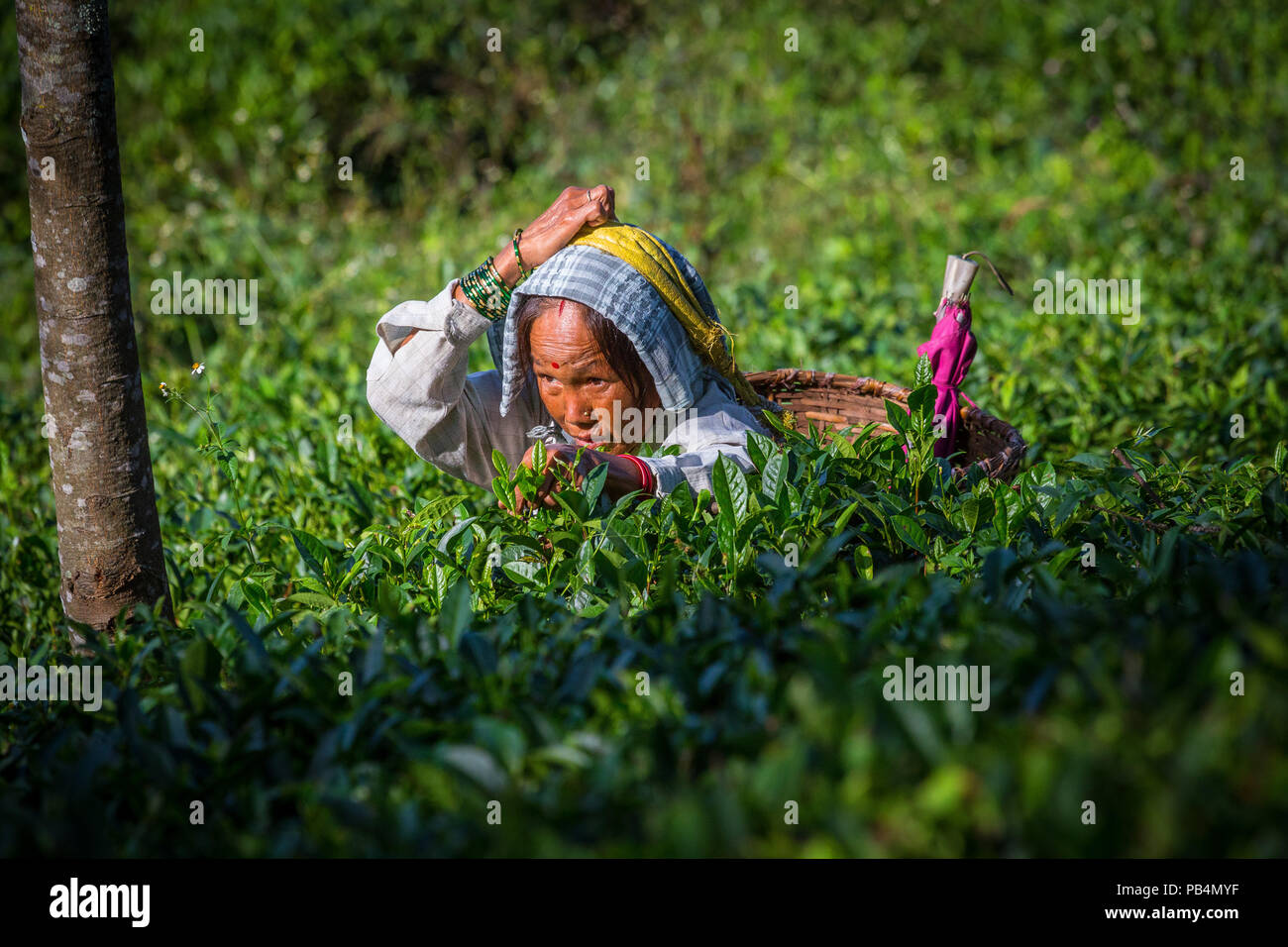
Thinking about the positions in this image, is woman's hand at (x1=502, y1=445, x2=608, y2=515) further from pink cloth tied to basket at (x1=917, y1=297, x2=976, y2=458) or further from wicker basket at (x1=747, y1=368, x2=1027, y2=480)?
pink cloth tied to basket at (x1=917, y1=297, x2=976, y2=458)

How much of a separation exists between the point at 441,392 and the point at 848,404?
3.81ft

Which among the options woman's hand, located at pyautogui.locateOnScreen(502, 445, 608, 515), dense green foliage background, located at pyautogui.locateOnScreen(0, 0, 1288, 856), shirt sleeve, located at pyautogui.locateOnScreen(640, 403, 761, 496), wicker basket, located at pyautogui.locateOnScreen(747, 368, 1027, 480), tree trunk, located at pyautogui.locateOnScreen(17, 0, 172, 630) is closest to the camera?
dense green foliage background, located at pyautogui.locateOnScreen(0, 0, 1288, 856)

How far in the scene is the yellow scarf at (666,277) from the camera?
2.66 meters

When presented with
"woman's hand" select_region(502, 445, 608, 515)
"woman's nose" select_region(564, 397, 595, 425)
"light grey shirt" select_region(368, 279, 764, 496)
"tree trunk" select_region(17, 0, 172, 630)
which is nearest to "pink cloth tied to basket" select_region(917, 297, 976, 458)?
"light grey shirt" select_region(368, 279, 764, 496)

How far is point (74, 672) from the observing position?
2020 millimetres

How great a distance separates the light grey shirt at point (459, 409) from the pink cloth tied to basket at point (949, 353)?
19.0 inches

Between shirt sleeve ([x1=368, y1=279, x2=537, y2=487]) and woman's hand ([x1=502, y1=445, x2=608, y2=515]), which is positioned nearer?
woman's hand ([x1=502, y1=445, x2=608, y2=515])

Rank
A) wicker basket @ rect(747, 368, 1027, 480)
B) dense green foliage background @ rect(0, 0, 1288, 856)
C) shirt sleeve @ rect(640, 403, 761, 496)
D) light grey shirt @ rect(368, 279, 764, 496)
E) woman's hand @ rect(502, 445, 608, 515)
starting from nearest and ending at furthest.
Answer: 1. dense green foliage background @ rect(0, 0, 1288, 856)
2. woman's hand @ rect(502, 445, 608, 515)
3. shirt sleeve @ rect(640, 403, 761, 496)
4. light grey shirt @ rect(368, 279, 764, 496)
5. wicker basket @ rect(747, 368, 1027, 480)

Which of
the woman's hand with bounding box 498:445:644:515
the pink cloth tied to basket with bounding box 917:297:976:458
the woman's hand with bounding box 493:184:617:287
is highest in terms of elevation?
the woman's hand with bounding box 493:184:617:287

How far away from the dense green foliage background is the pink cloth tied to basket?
33cm

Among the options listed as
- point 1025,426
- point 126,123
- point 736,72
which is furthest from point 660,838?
point 126,123

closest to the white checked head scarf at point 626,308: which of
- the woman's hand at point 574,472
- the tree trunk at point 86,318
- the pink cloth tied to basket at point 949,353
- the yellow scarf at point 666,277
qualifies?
the yellow scarf at point 666,277

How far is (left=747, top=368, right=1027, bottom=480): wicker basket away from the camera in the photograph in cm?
307
